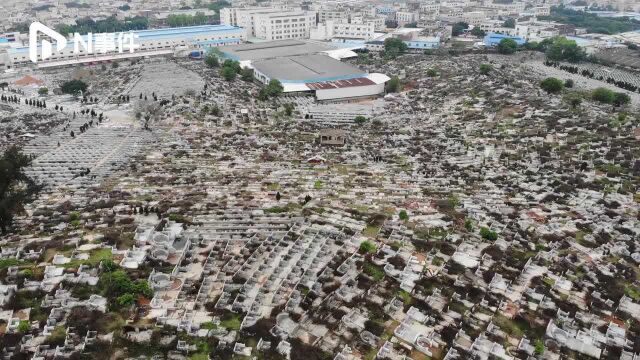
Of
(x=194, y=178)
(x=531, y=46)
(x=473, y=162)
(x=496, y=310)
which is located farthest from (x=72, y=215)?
(x=531, y=46)

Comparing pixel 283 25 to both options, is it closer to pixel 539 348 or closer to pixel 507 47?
pixel 507 47

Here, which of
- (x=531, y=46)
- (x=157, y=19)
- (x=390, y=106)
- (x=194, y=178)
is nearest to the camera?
(x=194, y=178)

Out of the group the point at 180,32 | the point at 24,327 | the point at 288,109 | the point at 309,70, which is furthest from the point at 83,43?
the point at 24,327

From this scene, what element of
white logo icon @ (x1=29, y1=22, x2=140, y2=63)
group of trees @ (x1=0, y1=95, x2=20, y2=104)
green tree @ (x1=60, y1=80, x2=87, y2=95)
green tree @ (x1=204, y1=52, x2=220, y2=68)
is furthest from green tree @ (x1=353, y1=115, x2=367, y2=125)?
white logo icon @ (x1=29, y1=22, x2=140, y2=63)

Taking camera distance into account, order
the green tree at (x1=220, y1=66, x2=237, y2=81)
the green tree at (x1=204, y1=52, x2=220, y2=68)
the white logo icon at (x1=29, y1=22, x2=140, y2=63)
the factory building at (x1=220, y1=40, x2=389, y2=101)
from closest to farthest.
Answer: the factory building at (x1=220, y1=40, x2=389, y2=101)
the green tree at (x1=220, y1=66, x2=237, y2=81)
the green tree at (x1=204, y1=52, x2=220, y2=68)
the white logo icon at (x1=29, y1=22, x2=140, y2=63)

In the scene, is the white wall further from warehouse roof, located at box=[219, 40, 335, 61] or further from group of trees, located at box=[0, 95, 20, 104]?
group of trees, located at box=[0, 95, 20, 104]

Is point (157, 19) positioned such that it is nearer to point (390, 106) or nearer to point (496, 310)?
point (390, 106)
